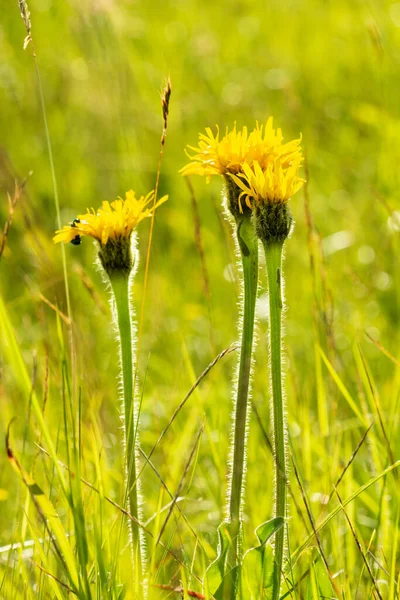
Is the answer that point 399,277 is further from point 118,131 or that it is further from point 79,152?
point 79,152

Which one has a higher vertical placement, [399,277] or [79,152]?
[79,152]

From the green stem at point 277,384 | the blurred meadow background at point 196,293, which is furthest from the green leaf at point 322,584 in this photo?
the green stem at point 277,384

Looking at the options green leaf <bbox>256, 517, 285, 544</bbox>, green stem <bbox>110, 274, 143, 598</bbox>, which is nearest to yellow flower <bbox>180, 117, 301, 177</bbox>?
green stem <bbox>110, 274, 143, 598</bbox>

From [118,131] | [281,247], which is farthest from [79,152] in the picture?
[281,247]

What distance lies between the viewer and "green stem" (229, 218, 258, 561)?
1.51 metres

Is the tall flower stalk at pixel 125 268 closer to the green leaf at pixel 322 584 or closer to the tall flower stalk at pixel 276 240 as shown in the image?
the tall flower stalk at pixel 276 240

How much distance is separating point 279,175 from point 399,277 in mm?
1806

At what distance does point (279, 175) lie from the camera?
1.49 m

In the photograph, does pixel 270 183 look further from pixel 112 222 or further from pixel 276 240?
pixel 112 222

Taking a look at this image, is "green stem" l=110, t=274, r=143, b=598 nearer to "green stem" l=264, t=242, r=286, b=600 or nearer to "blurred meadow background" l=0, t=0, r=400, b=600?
"blurred meadow background" l=0, t=0, r=400, b=600

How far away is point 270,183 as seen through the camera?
1.49 metres

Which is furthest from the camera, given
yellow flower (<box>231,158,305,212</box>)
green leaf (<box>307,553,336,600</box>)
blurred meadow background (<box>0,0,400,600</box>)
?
blurred meadow background (<box>0,0,400,600</box>)

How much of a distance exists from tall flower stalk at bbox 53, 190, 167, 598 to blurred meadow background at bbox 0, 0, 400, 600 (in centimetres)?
7

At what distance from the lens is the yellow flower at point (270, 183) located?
1485 mm
